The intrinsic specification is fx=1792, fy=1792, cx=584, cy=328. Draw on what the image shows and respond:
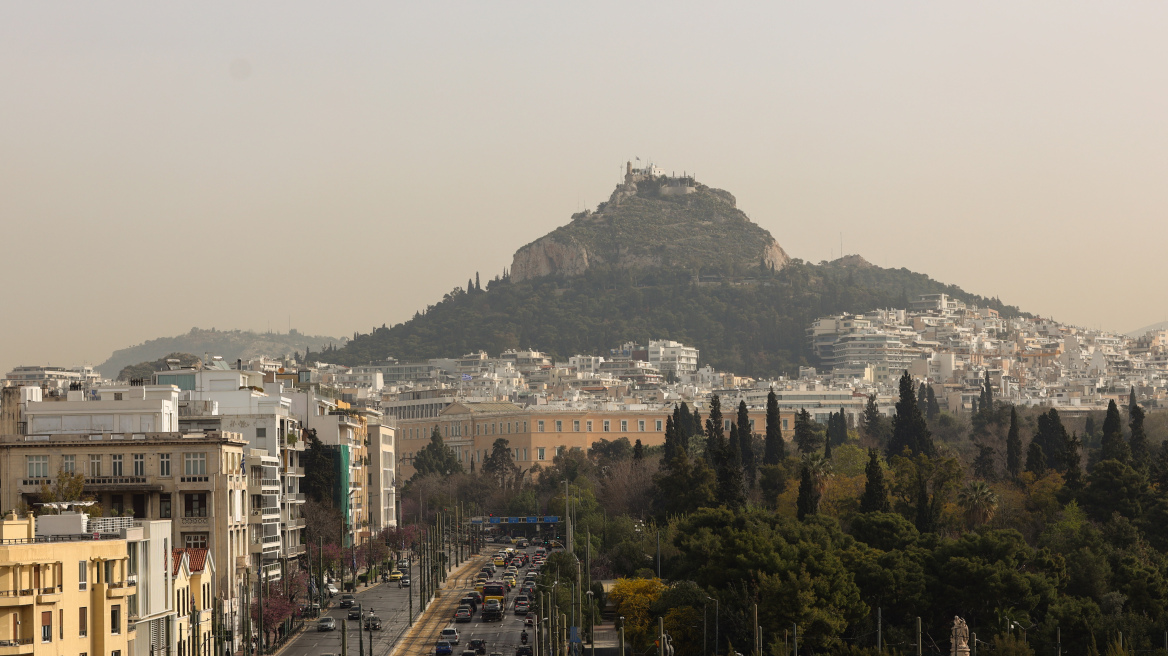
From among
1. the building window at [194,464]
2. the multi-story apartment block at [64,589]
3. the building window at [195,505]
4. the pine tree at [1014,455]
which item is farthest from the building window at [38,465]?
the pine tree at [1014,455]

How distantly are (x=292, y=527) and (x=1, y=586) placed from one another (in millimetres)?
48491

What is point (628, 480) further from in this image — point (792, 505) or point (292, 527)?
point (292, 527)

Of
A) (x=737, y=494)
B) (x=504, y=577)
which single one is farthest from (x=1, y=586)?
(x=504, y=577)

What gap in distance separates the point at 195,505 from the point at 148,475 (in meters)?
2.70

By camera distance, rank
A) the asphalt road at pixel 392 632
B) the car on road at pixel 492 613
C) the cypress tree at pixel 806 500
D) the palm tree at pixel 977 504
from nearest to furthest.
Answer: the asphalt road at pixel 392 632 < the car on road at pixel 492 613 < the cypress tree at pixel 806 500 < the palm tree at pixel 977 504

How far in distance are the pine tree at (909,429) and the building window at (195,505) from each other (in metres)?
62.7

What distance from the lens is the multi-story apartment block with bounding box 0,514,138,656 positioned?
57625 mm

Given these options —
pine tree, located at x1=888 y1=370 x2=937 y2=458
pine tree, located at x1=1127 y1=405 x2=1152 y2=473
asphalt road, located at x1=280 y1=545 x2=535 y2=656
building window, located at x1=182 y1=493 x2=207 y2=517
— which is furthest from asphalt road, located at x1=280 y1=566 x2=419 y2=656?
pine tree, located at x1=1127 y1=405 x2=1152 y2=473

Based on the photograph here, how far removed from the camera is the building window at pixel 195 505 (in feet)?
282

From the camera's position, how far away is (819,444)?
169 meters

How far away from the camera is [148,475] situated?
283 ft

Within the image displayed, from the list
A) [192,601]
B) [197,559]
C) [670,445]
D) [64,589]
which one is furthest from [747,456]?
[64,589]

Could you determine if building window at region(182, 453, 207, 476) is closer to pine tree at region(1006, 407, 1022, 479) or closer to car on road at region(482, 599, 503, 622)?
car on road at region(482, 599, 503, 622)

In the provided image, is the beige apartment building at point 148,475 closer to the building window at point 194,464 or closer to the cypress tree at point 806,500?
the building window at point 194,464
